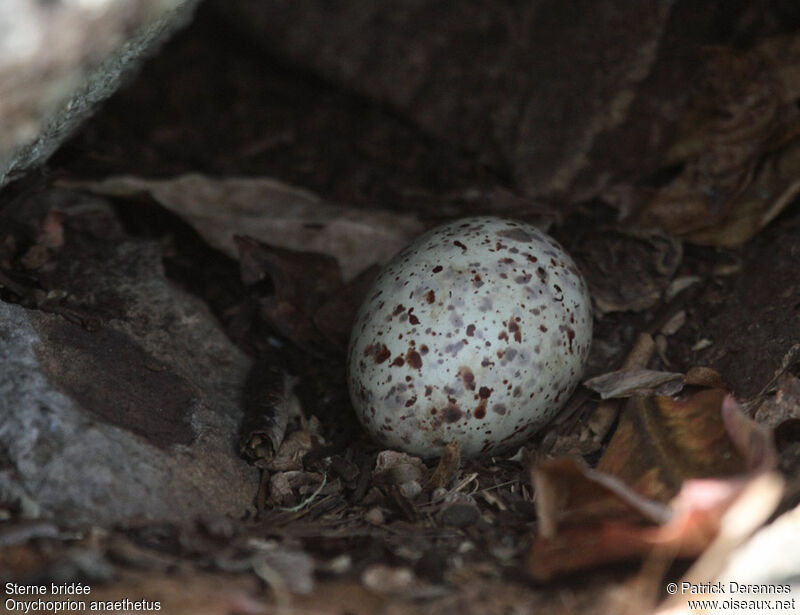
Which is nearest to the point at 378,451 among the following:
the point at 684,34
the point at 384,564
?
the point at 384,564

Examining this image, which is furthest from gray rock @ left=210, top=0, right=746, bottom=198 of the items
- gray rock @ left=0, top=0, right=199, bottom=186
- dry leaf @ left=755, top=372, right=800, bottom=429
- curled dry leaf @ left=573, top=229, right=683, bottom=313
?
gray rock @ left=0, top=0, right=199, bottom=186

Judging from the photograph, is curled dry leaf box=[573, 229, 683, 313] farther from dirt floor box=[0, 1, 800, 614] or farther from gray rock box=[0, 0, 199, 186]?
gray rock box=[0, 0, 199, 186]

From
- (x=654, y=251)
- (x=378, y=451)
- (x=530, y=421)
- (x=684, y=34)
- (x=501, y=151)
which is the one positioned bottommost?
(x=378, y=451)

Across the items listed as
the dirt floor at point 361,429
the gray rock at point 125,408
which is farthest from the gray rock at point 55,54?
the dirt floor at point 361,429

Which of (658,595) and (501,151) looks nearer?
(658,595)

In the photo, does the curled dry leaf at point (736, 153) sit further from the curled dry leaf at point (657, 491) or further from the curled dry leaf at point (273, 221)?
the curled dry leaf at point (657, 491)

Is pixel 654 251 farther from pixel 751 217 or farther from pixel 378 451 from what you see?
pixel 378 451
